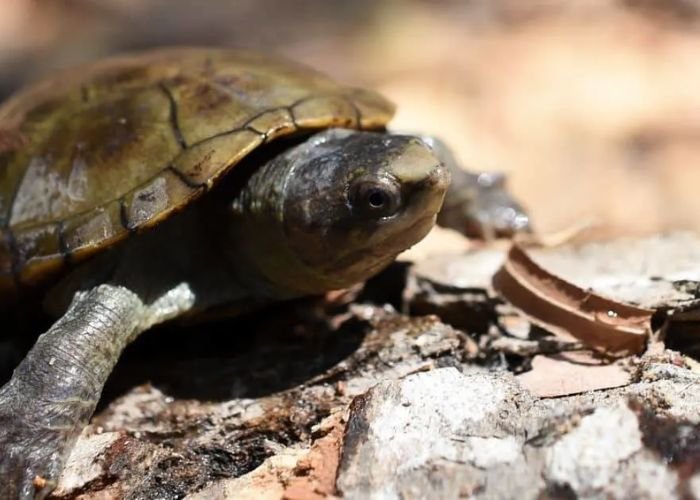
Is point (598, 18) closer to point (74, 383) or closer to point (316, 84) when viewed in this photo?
point (316, 84)

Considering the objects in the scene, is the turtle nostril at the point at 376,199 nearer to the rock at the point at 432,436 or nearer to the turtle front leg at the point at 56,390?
the rock at the point at 432,436

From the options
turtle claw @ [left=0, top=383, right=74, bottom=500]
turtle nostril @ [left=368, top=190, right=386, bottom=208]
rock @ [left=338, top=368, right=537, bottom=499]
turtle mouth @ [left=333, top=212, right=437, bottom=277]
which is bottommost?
turtle claw @ [left=0, top=383, right=74, bottom=500]

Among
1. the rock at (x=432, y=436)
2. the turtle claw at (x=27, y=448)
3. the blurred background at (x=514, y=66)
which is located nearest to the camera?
the rock at (x=432, y=436)

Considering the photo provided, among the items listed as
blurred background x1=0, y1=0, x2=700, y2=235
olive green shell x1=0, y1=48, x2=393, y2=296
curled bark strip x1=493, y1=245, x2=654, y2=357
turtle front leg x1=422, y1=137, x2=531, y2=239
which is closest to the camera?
curled bark strip x1=493, y1=245, x2=654, y2=357

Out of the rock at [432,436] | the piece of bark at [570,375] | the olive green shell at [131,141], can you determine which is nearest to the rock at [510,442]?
the rock at [432,436]

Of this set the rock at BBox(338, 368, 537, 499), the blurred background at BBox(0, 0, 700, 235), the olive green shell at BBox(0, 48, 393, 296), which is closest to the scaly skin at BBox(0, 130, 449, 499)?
the olive green shell at BBox(0, 48, 393, 296)

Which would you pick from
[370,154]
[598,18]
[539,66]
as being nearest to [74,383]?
[370,154]

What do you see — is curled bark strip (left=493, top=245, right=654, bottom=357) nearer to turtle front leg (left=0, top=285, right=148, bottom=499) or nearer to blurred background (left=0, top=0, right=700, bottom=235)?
blurred background (left=0, top=0, right=700, bottom=235)

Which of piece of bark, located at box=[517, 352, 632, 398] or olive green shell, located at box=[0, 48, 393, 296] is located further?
olive green shell, located at box=[0, 48, 393, 296]
